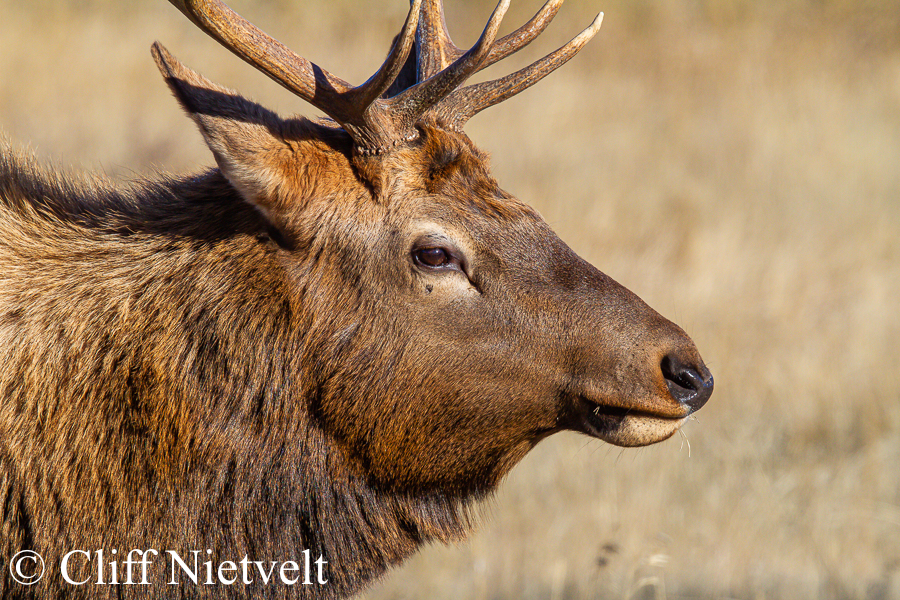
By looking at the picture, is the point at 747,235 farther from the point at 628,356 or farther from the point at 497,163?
the point at 628,356

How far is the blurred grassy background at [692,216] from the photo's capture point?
5773mm

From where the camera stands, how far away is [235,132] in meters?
2.45

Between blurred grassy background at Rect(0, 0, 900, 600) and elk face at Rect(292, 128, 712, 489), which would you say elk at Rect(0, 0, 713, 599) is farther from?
blurred grassy background at Rect(0, 0, 900, 600)

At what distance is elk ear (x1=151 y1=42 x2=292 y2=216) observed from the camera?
243cm

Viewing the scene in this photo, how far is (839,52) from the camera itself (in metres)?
15.2

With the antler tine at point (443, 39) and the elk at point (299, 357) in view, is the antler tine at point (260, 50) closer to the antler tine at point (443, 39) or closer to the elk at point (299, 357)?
the elk at point (299, 357)

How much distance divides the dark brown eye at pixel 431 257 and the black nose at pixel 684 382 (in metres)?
0.71

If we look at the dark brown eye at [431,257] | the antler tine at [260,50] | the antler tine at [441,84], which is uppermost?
the antler tine at [260,50]

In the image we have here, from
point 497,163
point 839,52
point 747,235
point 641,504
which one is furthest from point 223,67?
point 839,52

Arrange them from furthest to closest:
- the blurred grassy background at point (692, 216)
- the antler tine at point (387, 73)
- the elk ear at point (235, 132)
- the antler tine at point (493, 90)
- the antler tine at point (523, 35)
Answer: the blurred grassy background at point (692, 216) < the antler tine at point (523, 35) < the antler tine at point (493, 90) < the antler tine at point (387, 73) < the elk ear at point (235, 132)

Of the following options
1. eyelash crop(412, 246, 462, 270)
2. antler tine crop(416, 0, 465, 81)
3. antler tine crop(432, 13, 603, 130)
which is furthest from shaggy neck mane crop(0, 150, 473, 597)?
antler tine crop(416, 0, 465, 81)

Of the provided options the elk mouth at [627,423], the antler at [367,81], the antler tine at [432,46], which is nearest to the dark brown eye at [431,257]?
the antler at [367,81]

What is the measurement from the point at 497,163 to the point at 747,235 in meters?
3.08

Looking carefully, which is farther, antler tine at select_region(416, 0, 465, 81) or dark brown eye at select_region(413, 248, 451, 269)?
antler tine at select_region(416, 0, 465, 81)
